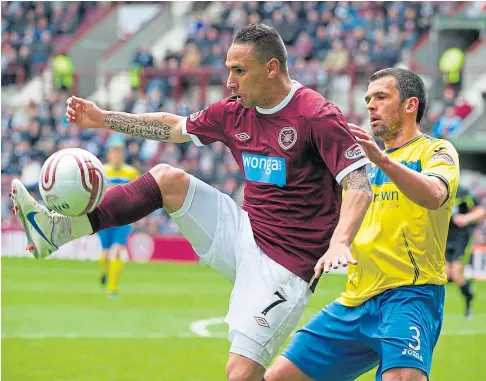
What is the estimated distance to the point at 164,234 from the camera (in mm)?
23375

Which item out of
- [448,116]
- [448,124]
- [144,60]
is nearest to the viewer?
[448,124]

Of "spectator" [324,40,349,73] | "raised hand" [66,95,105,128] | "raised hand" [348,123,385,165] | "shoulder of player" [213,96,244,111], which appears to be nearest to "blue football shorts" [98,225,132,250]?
"raised hand" [66,95,105,128]

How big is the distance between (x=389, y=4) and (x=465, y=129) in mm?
4714

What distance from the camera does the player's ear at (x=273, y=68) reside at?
5.63 metres

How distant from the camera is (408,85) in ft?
19.2

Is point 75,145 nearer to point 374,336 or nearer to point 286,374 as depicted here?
point 286,374

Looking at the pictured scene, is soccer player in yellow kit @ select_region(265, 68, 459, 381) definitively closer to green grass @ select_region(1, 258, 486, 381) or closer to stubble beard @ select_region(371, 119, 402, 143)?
stubble beard @ select_region(371, 119, 402, 143)

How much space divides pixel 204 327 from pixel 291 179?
7095 mm

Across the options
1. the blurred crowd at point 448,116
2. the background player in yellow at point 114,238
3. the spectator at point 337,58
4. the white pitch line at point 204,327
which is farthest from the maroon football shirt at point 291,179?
the spectator at point 337,58

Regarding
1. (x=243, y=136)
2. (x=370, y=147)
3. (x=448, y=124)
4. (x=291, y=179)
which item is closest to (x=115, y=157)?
(x=448, y=124)

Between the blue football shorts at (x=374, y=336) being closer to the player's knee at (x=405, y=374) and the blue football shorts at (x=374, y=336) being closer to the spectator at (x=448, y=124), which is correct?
the player's knee at (x=405, y=374)

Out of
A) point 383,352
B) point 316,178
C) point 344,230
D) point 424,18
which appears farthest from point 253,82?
point 424,18

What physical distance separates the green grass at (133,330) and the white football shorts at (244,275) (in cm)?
345

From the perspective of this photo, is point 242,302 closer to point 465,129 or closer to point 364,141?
point 364,141
